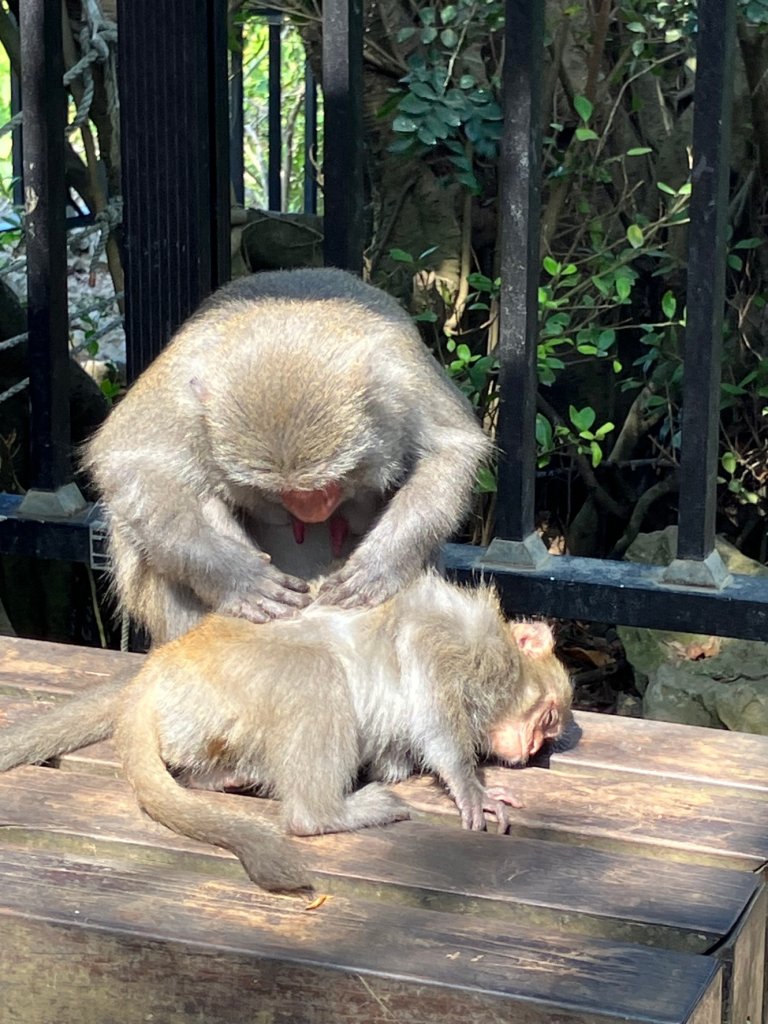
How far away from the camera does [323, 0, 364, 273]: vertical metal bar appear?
2512mm

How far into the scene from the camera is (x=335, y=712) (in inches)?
81.2

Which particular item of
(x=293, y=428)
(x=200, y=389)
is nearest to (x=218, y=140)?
(x=200, y=389)

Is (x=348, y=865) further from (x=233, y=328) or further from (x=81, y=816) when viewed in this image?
(x=233, y=328)

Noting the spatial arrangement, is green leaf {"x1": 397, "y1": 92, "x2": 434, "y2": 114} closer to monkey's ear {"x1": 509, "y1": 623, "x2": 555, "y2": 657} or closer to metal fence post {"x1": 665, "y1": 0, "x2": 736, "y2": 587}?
metal fence post {"x1": 665, "y1": 0, "x2": 736, "y2": 587}

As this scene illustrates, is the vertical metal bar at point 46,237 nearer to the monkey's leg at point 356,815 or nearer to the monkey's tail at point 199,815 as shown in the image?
the monkey's tail at point 199,815

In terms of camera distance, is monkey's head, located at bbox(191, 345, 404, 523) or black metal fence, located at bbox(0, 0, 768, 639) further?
black metal fence, located at bbox(0, 0, 768, 639)

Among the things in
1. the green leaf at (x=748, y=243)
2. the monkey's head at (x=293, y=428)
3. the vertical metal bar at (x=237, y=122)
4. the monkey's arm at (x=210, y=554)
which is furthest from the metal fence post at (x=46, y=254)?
the vertical metal bar at (x=237, y=122)

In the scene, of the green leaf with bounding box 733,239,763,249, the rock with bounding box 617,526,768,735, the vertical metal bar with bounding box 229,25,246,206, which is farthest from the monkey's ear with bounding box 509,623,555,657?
the vertical metal bar with bounding box 229,25,246,206

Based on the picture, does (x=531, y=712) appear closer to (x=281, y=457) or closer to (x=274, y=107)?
(x=281, y=457)

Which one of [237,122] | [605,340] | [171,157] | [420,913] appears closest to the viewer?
[420,913]

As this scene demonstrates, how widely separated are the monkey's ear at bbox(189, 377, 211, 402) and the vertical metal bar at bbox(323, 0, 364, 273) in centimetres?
47

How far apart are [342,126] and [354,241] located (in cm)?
21

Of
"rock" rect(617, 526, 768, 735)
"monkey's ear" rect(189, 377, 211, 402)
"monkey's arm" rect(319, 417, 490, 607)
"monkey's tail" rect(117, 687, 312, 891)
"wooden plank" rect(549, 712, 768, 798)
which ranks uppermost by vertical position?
"monkey's ear" rect(189, 377, 211, 402)

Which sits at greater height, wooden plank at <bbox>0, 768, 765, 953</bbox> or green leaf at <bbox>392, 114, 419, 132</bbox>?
green leaf at <bbox>392, 114, 419, 132</bbox>
